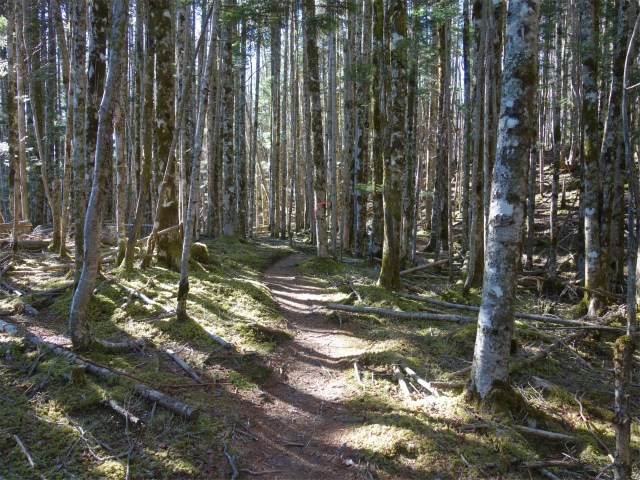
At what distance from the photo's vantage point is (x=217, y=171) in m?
16.8

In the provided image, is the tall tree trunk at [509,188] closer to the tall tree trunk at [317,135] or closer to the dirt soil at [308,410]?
the dirt soil at [308,410]

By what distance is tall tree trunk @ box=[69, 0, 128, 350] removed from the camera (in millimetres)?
4414

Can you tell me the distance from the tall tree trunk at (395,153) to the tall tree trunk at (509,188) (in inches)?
169

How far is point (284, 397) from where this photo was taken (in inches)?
191

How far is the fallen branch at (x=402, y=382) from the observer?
476 centimetres

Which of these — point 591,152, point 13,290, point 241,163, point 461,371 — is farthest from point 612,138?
point 241,163

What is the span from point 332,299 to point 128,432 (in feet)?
18.1

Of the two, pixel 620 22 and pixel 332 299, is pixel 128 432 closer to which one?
pixel 332 299

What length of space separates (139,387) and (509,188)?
4245 millimetres

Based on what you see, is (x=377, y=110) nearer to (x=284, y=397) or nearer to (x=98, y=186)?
(x=98, y=186)

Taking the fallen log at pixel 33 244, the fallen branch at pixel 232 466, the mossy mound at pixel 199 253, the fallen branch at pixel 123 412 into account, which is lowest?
the fallen branch at pixel 232 466

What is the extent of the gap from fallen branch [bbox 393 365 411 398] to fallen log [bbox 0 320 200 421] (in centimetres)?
242

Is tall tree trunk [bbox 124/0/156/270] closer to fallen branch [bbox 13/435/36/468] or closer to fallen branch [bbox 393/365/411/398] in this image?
fallen branch [bbox 13/435/36/468]

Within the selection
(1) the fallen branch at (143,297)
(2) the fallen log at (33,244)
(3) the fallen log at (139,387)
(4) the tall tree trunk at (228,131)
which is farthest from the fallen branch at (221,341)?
(4) the tall tree trunk at (228,131)
